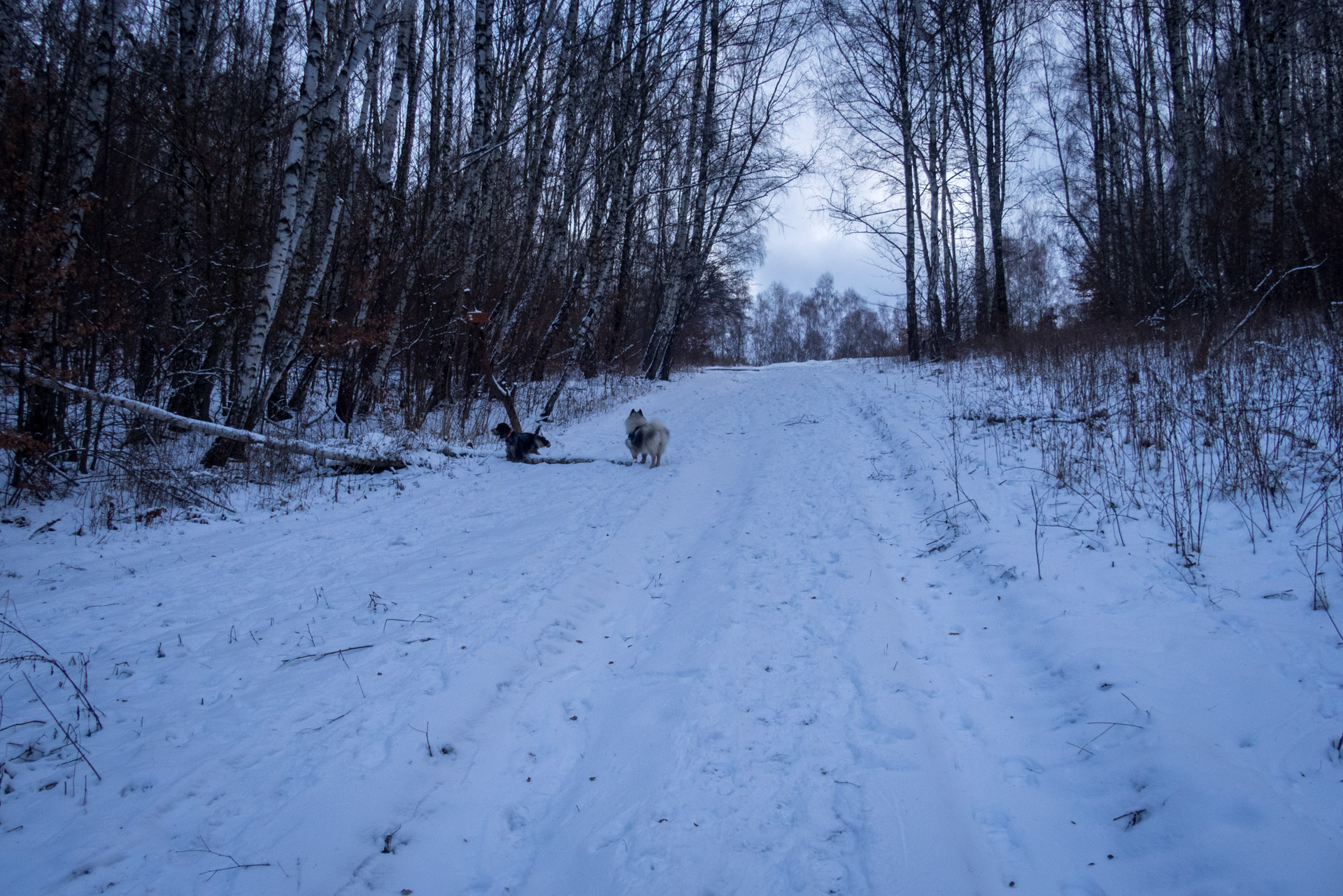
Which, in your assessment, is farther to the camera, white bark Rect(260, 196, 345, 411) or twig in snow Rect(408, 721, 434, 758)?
white bark Rect(260, 196, 345, 411)

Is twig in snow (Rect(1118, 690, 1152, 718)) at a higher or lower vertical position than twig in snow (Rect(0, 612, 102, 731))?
lower

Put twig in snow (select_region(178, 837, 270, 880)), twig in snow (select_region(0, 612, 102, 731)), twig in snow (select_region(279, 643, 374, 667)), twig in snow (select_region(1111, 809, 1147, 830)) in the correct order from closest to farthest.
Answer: twig in snow (select_region(178, 837, 270, 880)) → twig in snow (select_region(1111, 809, 1147, 830)) → twig in snow (select_region(0, 612, 102, 731)) → twig in snow (select_region(279, 643, 374, 667))

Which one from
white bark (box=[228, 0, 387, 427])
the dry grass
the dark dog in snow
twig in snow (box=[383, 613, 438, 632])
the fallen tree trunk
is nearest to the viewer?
twig in snow (box=[383, 613, 438, 632])

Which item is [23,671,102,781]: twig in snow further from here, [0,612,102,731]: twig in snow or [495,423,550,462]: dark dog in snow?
[495,423,550,462]: dark dog in snow

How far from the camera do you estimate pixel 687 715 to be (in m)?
2.85

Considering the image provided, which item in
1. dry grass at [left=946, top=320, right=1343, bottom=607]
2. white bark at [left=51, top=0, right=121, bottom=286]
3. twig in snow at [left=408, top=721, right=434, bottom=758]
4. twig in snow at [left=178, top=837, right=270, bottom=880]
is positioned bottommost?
twig in snow at [left=178, top=837, right=270, bottom=880]

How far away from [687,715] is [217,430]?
22.5 feet

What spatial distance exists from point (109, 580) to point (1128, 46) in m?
27.8

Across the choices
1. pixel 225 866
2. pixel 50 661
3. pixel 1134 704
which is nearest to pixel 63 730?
pixel 50 661

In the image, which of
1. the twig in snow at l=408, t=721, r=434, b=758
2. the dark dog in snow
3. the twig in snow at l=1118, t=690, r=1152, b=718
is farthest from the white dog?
the twig in snow at l=1118, t=690, r=1152, b=718

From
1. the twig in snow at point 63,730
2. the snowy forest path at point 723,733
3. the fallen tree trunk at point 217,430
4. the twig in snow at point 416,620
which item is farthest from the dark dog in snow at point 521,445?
the twig in snow at point 63,730

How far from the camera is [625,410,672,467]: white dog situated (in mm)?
8008

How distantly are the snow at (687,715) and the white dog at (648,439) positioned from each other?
9.75 feet

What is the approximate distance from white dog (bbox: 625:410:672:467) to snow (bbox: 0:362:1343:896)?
2972 mm
